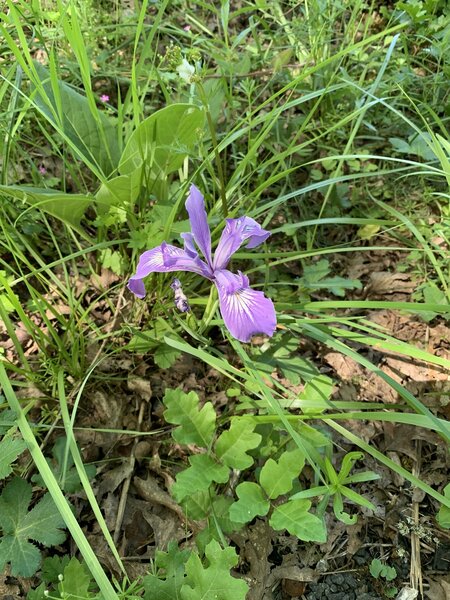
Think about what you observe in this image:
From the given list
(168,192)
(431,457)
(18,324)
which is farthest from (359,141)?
(18,324)

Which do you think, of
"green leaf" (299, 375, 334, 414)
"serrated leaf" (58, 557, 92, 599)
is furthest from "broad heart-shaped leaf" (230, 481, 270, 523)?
"serrated leaf" (58, 557, 92, 599)

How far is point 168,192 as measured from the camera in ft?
6.31

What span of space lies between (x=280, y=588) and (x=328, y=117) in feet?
5.77

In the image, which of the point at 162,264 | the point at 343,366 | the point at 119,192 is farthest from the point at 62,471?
the point at 343,366

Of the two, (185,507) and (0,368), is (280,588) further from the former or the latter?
(0,368)

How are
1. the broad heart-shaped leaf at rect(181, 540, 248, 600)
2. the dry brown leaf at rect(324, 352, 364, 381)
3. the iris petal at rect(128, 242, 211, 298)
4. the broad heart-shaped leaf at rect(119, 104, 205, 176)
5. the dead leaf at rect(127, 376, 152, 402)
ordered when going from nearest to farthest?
the broad heart-shaped leaf at rect(181, 540, 248, 600), the iris petal at rect(128, 242, 211, 298), the broad heart-shaped leaf at rect(119, 104, 205, 176), the dead leaf at rect(127, 376, 152, 402), the dry brown leaf at rect(324, 352, 364, 381)

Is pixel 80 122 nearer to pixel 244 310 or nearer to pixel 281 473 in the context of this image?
pixel 244 310

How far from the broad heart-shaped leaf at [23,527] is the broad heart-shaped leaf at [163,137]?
0.99 metres

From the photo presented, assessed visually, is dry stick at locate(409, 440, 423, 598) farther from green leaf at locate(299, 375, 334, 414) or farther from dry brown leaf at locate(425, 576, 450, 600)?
green leaf at locate(299, 375, 334, 414)

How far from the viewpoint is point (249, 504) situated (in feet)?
4.16

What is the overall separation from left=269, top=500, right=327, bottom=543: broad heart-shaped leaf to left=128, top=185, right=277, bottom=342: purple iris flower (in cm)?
44

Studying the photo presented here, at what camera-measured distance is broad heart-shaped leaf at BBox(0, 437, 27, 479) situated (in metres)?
1.18

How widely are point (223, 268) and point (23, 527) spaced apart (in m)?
0.85

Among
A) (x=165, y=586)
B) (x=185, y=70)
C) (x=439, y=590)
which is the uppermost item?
(x=185, y=70)
